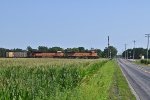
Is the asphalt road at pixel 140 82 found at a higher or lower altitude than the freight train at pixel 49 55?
lower

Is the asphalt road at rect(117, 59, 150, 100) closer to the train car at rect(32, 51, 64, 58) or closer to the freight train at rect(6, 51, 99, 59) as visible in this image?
the train car at rect(32, 51, 64, 58)

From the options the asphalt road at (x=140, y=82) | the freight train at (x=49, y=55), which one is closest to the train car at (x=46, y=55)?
the freight train at (x=49, y=55)

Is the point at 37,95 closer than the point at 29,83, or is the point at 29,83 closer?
the point at 37,95

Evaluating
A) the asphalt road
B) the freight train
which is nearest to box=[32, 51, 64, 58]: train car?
the freight train

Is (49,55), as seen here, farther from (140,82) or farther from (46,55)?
(140,82)

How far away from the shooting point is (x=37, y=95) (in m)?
13.5

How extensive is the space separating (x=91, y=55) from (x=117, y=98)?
136688 millimetres

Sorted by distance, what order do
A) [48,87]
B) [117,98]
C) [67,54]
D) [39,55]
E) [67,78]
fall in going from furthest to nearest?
[67,54] < [39,55] < [67,78] < [117,98] < [48,87]

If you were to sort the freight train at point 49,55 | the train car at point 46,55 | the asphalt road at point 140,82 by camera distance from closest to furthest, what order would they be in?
the asphalt road at point 140,82
the train car at point 46,55
the freight train at point 49,55

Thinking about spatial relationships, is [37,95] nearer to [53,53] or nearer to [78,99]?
[78,99]

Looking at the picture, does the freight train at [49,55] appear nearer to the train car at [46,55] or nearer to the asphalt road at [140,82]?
the train car at [46,55]

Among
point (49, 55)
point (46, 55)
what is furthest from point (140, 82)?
point (49, 55)

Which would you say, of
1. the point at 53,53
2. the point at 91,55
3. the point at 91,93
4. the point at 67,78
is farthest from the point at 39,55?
the point at 91,93

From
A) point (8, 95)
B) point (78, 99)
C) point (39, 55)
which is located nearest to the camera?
point (8, 95)
